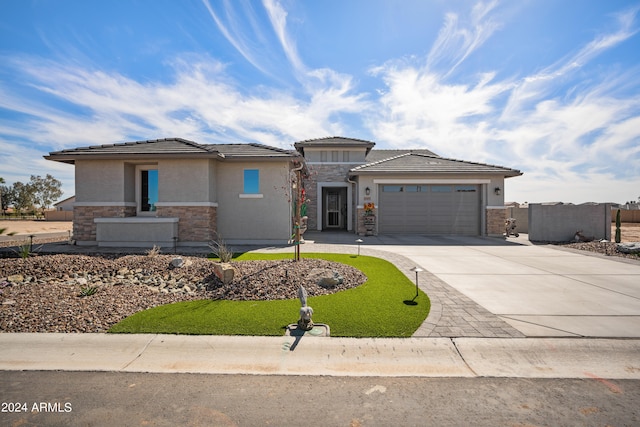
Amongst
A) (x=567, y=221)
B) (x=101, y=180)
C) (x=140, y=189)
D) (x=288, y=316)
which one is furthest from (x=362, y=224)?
(x=101, y=180)

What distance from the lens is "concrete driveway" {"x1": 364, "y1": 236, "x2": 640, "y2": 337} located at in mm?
4520

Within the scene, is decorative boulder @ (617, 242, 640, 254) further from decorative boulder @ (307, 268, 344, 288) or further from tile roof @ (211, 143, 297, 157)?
tile roof @ (211, 143, 297, 157)

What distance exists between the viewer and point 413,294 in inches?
227

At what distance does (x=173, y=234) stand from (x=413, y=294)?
966 cm

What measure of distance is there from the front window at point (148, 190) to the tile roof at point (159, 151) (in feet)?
3.53

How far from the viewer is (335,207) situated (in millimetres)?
20844

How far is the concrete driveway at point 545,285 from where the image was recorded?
4.52m

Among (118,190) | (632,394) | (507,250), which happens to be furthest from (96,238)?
(507,250)

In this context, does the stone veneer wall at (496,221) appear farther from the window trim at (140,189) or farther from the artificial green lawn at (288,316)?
the window trim at (140,189)

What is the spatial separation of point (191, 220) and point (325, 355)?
9.66 metres

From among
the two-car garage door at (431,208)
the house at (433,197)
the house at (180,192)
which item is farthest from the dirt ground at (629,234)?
the two-car garage door at (431,208)

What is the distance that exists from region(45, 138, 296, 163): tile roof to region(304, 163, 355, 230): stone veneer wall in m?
6.95

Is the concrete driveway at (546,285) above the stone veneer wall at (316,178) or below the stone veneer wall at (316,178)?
below

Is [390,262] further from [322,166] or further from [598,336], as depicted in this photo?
[322,166]
